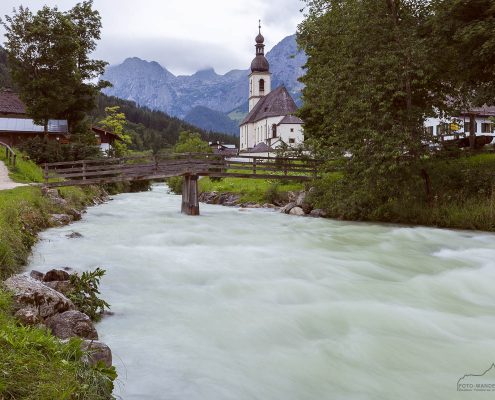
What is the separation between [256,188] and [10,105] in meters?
32.9

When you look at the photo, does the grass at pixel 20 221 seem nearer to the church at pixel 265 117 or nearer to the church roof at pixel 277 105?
the church at pixel 265 117

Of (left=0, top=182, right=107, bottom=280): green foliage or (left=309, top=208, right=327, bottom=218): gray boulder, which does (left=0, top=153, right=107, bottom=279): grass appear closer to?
(left=0, top=182, right=107, bottom=280): green foliage

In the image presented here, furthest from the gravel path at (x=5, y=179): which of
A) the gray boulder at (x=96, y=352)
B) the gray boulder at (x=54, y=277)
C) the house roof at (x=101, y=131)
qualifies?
the house roof at (x=101, y=131)

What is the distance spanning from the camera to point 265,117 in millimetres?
96562

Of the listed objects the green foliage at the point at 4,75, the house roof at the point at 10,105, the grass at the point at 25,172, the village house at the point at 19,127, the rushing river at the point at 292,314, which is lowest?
the rushing river at the point at 292,314

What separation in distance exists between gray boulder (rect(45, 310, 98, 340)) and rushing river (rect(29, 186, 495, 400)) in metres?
0.44

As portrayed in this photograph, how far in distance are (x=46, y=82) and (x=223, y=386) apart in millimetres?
35847

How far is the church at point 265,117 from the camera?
287 ft

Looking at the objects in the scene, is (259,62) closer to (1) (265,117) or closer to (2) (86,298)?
(1) (265,117)

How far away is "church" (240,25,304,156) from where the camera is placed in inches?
3447

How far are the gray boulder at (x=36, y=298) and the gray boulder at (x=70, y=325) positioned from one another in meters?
0.21

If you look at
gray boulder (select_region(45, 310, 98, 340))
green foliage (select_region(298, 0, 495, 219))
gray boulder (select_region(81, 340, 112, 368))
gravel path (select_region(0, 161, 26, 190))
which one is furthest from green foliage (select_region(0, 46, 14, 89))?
gray boulder (select_region(81, 340, 112, 368))

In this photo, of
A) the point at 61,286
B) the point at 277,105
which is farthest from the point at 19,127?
the point at 277,105

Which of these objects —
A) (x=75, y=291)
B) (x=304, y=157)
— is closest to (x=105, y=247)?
(x=75, y=291)
